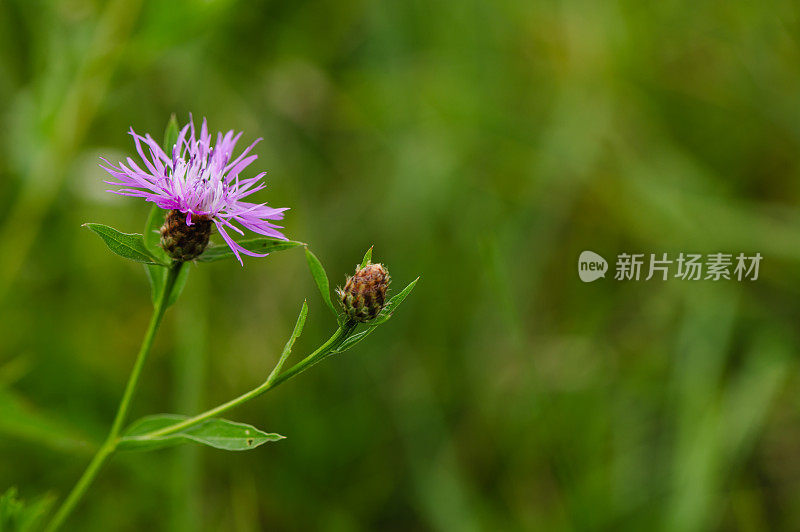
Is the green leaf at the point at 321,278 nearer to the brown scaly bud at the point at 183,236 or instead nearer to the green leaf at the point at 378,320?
the green leaf at the point at 378,320

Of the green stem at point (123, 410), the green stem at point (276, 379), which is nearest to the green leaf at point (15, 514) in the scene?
the green stem at point (123, 410)

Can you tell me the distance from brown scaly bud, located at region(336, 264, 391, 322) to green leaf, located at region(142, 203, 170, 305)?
0.20 meters

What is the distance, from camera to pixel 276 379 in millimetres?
748

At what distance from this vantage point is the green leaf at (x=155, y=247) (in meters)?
0.79

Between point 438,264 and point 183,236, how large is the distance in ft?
4.14

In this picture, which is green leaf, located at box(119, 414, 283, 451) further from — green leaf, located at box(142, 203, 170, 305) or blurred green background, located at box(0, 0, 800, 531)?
blurred green background, located at box(0, 0, 800, 531)

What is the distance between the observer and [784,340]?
73.3 inches

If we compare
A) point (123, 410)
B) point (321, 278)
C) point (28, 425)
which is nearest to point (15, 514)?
point (123, 410)

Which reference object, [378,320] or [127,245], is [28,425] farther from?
[378,320]

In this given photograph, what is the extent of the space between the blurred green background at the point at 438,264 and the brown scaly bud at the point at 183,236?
0.43 m

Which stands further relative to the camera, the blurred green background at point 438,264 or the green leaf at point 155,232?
the blurred green background at point 438,264

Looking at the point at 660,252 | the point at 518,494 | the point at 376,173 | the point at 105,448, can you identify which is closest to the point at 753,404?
the point at 660,252

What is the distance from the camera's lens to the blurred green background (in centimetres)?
153

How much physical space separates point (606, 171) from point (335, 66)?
3.06ft
